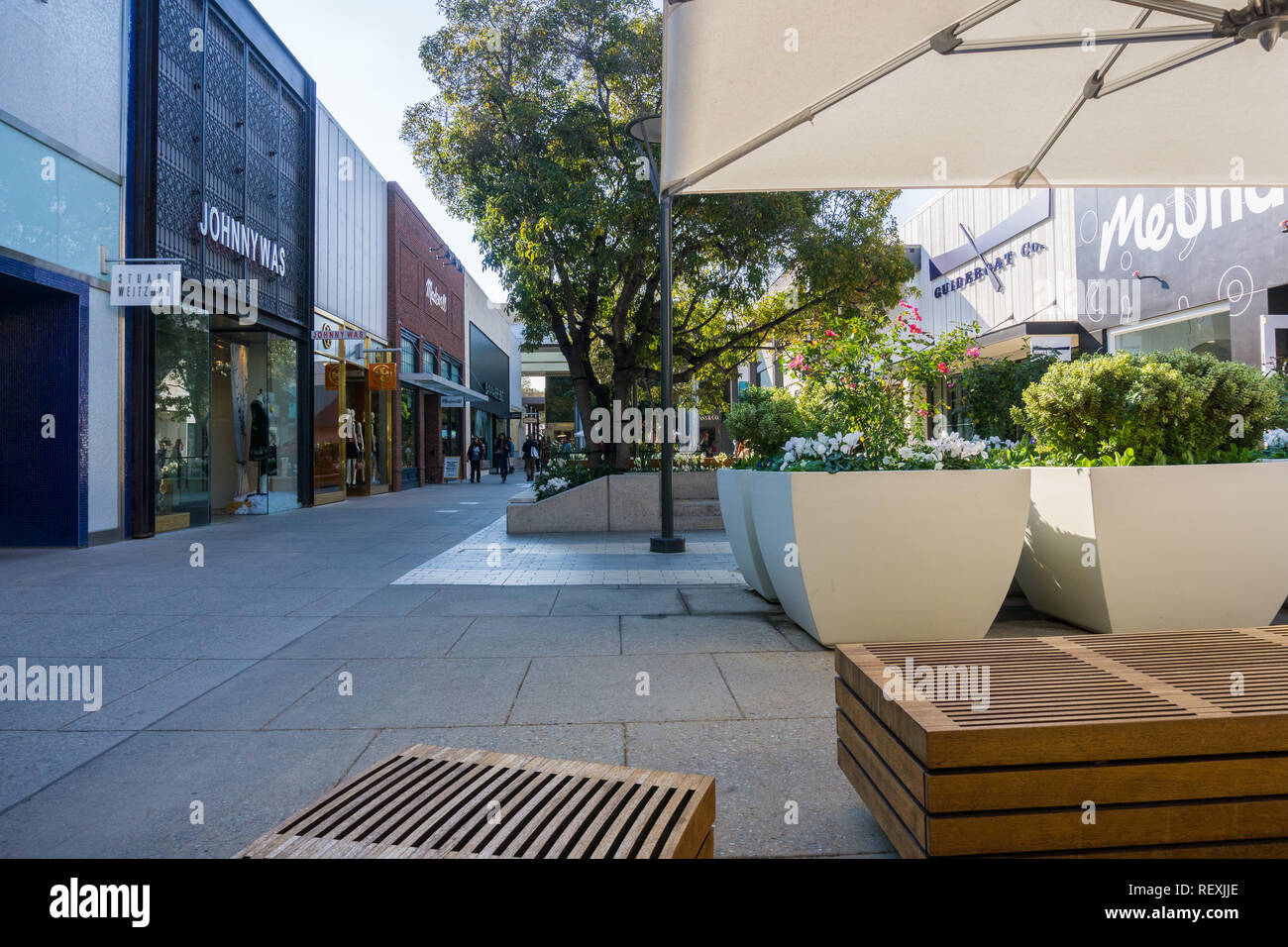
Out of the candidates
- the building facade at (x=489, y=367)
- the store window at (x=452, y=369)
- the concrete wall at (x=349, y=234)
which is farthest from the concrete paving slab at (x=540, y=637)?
the store window at (x=452, y=369)

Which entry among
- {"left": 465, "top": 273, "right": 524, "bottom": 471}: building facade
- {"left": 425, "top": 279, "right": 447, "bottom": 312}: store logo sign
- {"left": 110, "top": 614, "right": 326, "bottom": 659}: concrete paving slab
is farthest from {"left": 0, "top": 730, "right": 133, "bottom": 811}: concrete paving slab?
{"left": 465, "top": 273, "right": 524, "bottom": 471}: building facade

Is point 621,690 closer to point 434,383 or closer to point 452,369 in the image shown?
point 434,383

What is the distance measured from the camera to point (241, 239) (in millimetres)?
13484

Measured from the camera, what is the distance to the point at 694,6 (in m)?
4.30

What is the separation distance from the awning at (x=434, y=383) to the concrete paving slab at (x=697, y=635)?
17815 millimetres

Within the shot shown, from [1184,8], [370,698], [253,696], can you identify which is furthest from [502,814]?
[1184,8]

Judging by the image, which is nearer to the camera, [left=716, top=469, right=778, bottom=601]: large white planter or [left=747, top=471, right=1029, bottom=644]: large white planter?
[left=747, top=471, right=1029, bottom=644]: large white planter

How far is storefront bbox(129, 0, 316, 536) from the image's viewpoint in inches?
430

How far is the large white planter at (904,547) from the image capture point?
437 centimetres

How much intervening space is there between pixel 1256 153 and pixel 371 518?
13005 mm

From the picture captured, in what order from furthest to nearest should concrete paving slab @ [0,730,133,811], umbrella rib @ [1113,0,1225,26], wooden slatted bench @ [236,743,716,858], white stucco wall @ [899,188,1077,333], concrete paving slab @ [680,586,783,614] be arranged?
white stucco wall @ [899,188,1077,333] → concrete paving slab @ [680,586,783,614] → umbrella rib @ [1113,0,1225,26] → concrete paving slab @ [0,730,133,811] → wooden slatted bench @ [236,743,716,858]

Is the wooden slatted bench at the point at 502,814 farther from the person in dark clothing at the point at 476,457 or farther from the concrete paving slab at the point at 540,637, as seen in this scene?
the person in dark clothing at the point at 476,457

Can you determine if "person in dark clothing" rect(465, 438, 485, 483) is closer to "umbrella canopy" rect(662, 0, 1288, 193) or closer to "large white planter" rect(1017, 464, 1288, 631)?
"umbrella canopy" rect(662, 0, 1288, 193)

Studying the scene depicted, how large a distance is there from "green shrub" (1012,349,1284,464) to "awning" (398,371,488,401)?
63.5ft
